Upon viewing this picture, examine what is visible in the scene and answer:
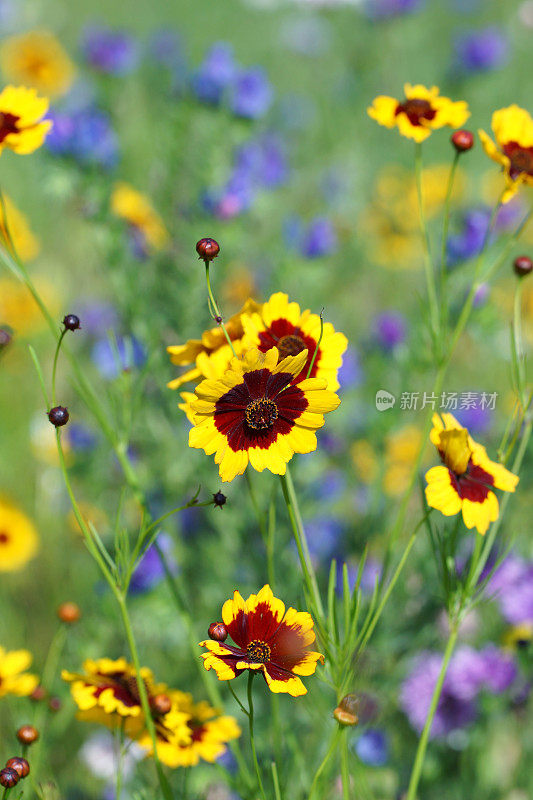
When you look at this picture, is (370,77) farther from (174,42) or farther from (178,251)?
(178,251)

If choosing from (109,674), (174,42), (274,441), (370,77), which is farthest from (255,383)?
(174,42)

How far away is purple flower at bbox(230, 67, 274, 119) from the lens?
5.24ft

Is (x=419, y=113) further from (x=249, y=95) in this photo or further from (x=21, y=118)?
(x=249, y=95)

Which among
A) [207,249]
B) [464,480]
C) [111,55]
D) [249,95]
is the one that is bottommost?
[464,480]

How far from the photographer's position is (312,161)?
341 cm

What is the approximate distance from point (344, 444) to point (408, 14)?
211 cm

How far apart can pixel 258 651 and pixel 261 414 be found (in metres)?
0.21

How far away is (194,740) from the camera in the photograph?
804 millimetres

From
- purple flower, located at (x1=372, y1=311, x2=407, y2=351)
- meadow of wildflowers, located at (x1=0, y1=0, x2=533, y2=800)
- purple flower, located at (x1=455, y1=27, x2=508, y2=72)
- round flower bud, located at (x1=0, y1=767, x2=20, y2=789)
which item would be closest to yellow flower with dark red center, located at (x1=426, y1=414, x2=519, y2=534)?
meadow of wildflowers, located at (x1=0, y1=0, x2=533, y2=800)

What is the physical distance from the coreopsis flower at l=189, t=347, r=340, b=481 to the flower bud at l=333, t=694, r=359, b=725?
0.21 m

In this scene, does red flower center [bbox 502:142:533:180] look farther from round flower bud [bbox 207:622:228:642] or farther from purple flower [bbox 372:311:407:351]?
purple flower [bbox 372:311:407:351]

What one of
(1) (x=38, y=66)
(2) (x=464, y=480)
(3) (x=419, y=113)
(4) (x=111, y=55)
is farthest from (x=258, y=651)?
(1) (x=38, y=66)

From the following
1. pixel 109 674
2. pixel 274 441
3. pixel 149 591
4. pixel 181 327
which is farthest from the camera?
pixel 181 327

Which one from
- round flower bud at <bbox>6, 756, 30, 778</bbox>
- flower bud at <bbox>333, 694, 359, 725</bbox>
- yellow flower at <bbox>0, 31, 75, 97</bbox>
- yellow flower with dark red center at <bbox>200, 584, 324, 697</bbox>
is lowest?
round flower bud at <bbox>6, 756, 30, 778</bbox>
